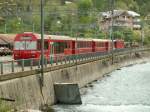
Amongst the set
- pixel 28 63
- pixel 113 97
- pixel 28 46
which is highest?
pixel 28 46

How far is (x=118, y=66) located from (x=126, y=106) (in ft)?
151

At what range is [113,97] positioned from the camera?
149 feet

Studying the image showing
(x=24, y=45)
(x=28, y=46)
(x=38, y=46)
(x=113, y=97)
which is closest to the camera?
(x=113, y=97)

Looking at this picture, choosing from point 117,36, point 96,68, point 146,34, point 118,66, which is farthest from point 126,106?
point 146,34

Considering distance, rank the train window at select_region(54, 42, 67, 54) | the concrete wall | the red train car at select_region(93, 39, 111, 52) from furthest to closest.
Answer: the red train car at select_region(93, 39, 111, 52)
the train window at select_region(54, 42, 67, 54)
the concrete wall

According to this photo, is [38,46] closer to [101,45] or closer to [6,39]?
[6,39]

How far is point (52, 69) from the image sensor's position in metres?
41.0

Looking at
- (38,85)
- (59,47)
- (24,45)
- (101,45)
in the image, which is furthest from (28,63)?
(101,45)

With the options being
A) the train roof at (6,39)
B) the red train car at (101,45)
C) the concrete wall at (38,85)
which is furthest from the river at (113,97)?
the train roof at (6,39)

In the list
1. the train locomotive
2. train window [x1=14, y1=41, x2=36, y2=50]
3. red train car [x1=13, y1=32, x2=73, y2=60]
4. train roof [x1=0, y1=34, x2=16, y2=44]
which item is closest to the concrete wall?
the train locomotive

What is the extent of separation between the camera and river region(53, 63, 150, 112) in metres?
37.8

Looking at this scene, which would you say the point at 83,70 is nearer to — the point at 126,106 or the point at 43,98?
the point at 126,106

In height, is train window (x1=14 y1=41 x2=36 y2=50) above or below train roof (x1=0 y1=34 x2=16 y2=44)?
above

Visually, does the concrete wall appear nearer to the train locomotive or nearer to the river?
the river
